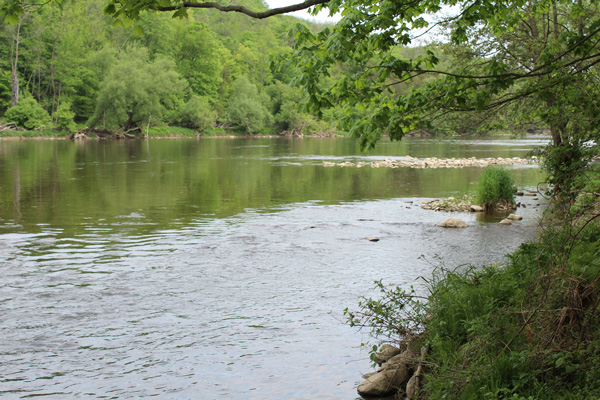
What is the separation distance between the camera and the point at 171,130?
92188mm

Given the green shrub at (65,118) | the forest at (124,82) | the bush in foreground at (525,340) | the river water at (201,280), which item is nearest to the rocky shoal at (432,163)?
the river water at (201,280)

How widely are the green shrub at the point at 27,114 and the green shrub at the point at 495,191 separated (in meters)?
Answer: 69.6

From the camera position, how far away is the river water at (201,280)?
7.50 m

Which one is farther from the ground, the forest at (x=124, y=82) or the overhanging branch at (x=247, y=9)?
the forest at (x=124, y=82)

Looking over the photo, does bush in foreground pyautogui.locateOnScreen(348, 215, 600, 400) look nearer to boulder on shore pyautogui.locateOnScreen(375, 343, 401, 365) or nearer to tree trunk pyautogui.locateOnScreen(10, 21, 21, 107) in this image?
boulder on shore pyautogui.locateOnScreen(375, 343, 401, 365)

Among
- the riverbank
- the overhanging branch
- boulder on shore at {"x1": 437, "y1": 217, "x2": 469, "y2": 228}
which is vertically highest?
the overhanging branch

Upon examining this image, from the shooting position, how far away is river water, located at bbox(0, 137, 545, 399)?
7.50 m

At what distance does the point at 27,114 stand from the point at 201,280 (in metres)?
73.8

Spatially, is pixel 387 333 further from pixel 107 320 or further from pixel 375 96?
pixel 107 320

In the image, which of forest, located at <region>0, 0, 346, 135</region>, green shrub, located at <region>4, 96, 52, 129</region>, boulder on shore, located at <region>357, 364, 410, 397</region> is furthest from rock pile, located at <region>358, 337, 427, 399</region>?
green shrub, located at <region>4, 96, 52, 129</region>

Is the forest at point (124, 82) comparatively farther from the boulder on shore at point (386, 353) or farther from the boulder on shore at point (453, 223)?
the boulder on shore at point (386, 353)

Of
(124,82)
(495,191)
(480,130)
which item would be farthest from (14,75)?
(480,130)

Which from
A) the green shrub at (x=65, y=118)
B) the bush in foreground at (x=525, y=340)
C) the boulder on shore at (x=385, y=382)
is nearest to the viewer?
the bush in foreground at (x=525, y=340)

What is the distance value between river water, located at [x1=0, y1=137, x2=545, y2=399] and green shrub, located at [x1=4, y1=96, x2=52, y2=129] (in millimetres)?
55721
